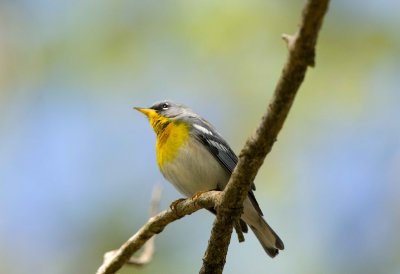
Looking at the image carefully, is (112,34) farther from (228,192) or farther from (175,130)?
(228,192)

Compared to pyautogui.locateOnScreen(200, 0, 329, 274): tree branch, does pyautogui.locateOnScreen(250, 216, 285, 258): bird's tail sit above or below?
above

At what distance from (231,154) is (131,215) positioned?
2477 mm

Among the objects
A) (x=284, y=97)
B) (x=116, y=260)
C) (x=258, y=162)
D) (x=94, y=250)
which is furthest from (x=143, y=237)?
(x=94, y=250)

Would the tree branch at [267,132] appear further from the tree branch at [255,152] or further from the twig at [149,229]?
the twig at [149,229]

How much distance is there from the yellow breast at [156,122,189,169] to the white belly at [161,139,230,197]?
0.05 meters

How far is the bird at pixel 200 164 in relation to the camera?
471 centimetres

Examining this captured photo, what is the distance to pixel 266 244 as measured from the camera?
4.75m

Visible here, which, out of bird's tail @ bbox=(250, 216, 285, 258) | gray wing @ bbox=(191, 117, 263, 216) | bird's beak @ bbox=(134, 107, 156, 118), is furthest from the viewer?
bird's beak @ bbox=(134, 107, 156, 118)

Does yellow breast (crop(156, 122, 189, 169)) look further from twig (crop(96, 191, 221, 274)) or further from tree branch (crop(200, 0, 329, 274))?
tree branch (crop(200, 0, 329, 274))

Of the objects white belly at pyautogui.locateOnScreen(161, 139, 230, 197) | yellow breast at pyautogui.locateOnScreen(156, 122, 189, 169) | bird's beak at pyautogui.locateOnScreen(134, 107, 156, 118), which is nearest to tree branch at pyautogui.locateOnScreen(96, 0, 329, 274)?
white belly at pyautogui.locateOnScreen(161, 139, 230, 197)

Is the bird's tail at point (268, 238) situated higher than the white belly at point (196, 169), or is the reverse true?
the white belly at point (196, 169)

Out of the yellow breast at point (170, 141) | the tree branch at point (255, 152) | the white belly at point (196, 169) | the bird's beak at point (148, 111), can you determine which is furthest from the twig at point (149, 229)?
the bird's beak at point (148, 111)

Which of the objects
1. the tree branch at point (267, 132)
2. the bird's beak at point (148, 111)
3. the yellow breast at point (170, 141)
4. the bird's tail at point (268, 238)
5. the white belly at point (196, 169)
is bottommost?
the tree branch at point (267, 132)

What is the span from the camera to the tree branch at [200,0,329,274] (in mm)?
2203
